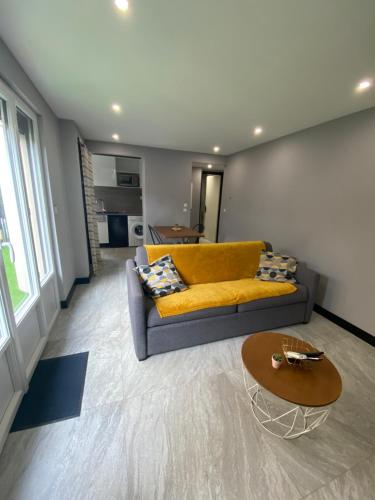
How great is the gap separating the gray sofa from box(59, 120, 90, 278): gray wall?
1.42 meters

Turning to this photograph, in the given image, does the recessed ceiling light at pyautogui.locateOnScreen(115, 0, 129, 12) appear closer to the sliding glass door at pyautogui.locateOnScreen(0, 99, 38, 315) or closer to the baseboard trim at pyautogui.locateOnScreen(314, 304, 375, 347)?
the sliding glass door at pyautogui.locateOnScreen(0, 99, 38, 315)

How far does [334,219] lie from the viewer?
2.56 meters

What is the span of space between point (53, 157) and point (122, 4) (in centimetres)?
195

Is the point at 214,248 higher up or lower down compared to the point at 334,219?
lower down

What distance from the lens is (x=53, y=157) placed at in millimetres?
2516

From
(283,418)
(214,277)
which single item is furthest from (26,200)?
(283,418)

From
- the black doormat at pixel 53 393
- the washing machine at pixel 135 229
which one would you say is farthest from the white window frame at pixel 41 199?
the washing machine at pixel 135 229

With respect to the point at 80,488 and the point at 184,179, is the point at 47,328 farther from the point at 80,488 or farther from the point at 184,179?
the point at 184,179

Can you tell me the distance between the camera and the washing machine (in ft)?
18.6

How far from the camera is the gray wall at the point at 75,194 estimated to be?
2934mm

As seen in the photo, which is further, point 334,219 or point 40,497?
point 334,219

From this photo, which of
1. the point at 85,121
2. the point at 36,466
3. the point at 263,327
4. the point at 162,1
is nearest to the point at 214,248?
the point at 263,327

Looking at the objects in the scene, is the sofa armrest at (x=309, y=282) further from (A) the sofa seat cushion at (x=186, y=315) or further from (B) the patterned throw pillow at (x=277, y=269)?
(A) the sofa seat cushion at (x=186, y=315)

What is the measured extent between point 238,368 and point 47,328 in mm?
1972
